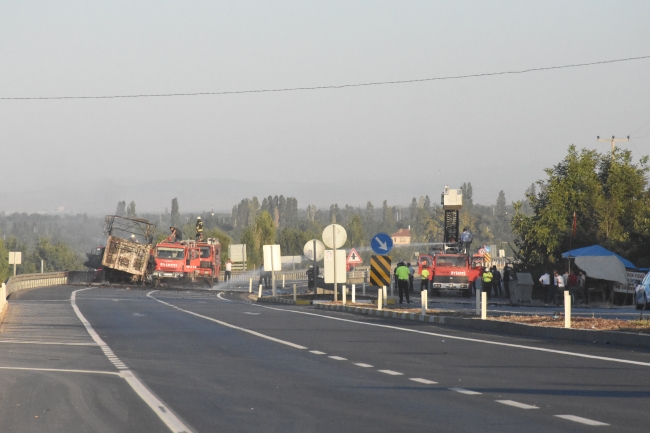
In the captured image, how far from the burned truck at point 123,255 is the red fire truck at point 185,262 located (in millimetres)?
896

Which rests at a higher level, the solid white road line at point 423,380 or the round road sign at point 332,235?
the round road sign at point 332,235

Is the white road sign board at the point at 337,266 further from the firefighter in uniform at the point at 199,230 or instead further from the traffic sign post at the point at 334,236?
the firefighter in uniform at the point at 199,230

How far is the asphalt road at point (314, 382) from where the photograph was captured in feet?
30.4

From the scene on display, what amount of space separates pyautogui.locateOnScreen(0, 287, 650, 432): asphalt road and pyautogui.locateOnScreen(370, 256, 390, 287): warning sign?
10.5m

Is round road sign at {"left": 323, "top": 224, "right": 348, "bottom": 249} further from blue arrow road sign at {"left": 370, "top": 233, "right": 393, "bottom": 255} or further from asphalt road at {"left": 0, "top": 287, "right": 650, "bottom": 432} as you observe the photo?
asphalt road at {"left": 0, "top": 287, "right": 650, "bottom": 432}

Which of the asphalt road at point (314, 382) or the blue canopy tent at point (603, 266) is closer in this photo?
the asphalt road at point (314, 382)

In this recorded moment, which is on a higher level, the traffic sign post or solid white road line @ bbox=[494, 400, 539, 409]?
the traffic sign post

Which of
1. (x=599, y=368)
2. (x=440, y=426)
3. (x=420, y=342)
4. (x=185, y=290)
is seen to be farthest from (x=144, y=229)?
(x=440, y=426)

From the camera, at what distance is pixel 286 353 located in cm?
1677

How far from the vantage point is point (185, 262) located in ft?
232

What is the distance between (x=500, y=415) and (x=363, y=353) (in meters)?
7.42

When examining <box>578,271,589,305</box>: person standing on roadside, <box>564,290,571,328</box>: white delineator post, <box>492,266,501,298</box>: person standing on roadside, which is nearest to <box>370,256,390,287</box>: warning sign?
<box>578,271,589,305</box>: person standing on roadside

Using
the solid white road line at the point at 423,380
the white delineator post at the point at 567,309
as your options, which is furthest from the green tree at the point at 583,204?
the solid white road line at the point at 423,380

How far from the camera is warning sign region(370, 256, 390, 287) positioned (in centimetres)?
3316
